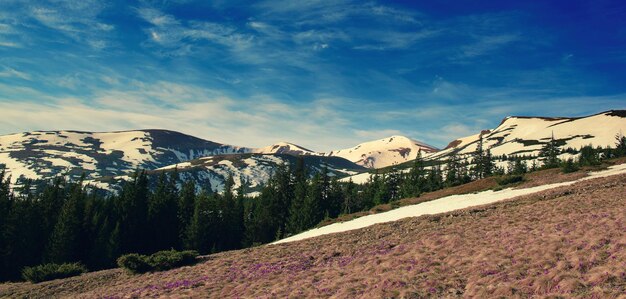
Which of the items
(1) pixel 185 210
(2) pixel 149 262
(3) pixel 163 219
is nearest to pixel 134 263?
(2) pixel 149 262

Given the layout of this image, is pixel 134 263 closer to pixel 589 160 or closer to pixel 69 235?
pixel 69 235

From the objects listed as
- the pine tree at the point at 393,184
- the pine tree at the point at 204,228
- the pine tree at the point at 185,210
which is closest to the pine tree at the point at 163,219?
the pine tree at the point at 185,210

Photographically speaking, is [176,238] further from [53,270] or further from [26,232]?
[53,270]

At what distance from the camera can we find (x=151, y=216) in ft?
246

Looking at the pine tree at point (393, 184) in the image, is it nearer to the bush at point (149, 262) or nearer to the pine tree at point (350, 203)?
the pine tree at point (350, 203)

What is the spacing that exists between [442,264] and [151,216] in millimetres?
70252

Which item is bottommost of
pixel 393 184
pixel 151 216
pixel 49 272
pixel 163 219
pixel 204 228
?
pixel 204 228

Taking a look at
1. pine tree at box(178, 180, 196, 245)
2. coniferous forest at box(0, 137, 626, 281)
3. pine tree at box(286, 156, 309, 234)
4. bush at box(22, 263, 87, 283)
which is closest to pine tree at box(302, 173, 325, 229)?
coniferous forest at box(0, 137, 626, 281)

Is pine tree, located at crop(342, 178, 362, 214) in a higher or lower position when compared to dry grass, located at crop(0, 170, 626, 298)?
lower

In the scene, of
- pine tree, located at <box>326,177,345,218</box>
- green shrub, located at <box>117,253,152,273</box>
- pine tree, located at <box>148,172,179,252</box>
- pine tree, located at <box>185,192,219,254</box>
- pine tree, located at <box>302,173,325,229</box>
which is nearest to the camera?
green shrub, located at <box>117,253,152,273</box>

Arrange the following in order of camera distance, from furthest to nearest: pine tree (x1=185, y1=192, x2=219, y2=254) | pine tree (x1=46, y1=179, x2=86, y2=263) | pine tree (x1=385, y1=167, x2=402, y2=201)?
pine tree (x1=385, y1=167, x2=402, y2=201) → pine tree (x1=185, y1=192, x2=219, y2=254) → pine tree (x1=46, y1=179, x2=86, y2=263)

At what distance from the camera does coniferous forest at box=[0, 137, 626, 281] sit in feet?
193

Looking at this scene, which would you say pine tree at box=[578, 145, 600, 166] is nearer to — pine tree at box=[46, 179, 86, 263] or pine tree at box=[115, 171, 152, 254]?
pine tree at box=[115, 171, 152, 254]

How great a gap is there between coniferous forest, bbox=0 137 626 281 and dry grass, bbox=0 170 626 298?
40004mm
